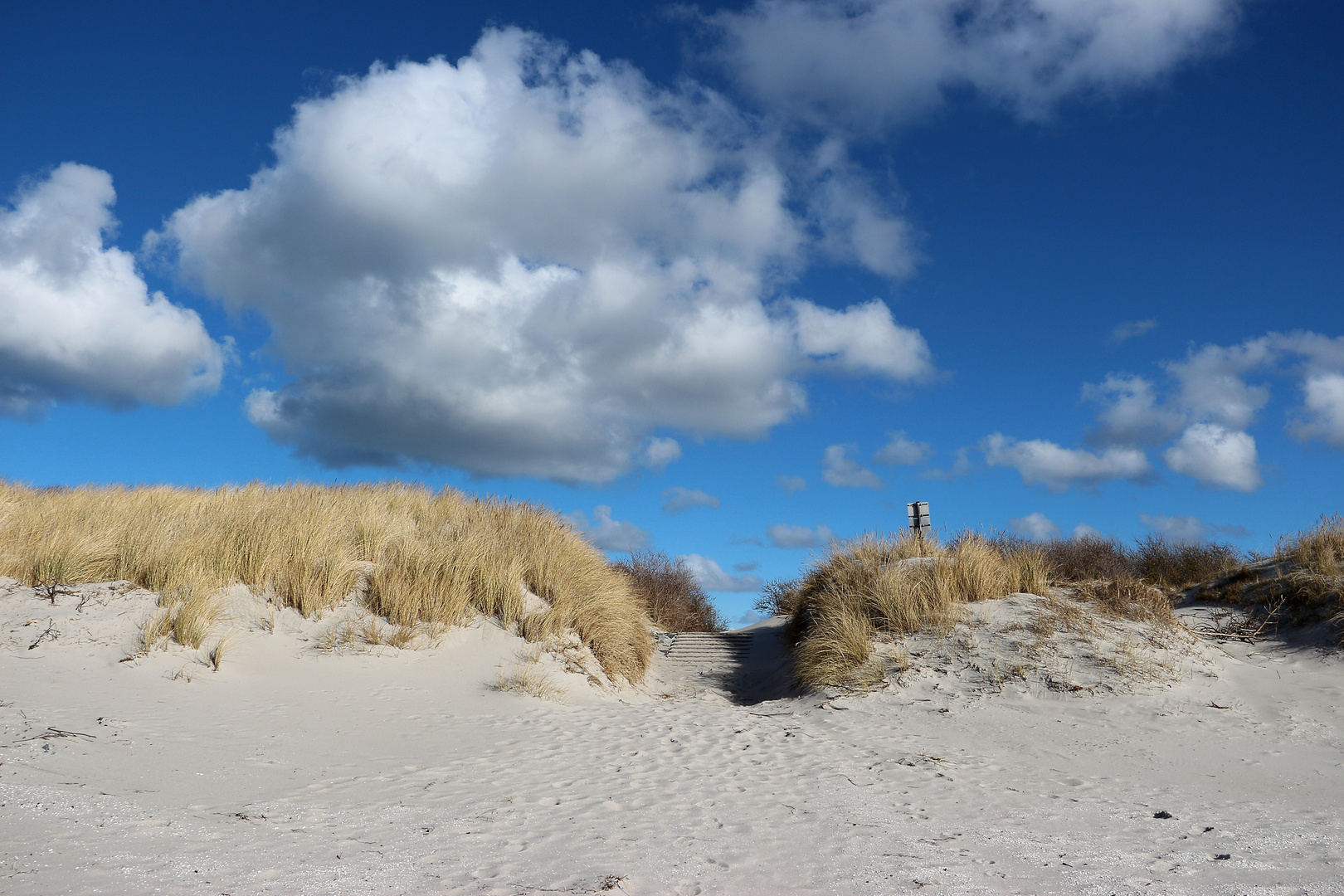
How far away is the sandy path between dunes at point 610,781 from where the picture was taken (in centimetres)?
412

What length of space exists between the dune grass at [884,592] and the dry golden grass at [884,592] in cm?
1

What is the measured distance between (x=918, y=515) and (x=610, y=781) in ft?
37.0

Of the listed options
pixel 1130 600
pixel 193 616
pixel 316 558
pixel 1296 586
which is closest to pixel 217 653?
pixel 193 616

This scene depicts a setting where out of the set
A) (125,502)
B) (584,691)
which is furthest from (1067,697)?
(125,502)

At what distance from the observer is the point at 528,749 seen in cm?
695

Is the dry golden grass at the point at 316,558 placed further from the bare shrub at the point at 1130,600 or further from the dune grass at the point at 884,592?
the bare shrub at the point at 1130,600

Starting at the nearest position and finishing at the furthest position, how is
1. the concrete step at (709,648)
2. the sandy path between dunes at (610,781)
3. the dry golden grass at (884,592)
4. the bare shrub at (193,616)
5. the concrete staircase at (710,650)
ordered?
the sandy path between dunes at (610,781)
the bare shrub at (193,616)
the dry golden grass at (884,592)
the concrete staircase at (710,650)
the concrete step at (709,648)

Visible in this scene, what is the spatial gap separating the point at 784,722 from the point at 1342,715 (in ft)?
20.5

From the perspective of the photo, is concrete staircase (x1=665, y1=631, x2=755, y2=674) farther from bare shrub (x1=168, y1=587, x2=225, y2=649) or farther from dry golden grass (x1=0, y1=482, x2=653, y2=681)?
bare shrub (x1=168, y1=587, x2=225, y2=649)

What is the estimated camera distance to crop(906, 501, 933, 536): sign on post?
15477 millimetres

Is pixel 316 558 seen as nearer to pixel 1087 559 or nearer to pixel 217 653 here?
pixel 217 653

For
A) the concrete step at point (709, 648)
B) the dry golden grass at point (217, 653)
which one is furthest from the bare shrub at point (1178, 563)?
the dry golden grass at point (217, 653)

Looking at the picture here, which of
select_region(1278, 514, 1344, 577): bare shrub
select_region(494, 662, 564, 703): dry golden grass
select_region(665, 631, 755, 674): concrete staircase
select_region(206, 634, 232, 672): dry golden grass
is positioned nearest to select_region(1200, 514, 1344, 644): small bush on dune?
select_region(1278, 514, 1344, 577): bare shrub

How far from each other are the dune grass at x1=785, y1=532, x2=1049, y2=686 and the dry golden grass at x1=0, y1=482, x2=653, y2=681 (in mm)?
2830
